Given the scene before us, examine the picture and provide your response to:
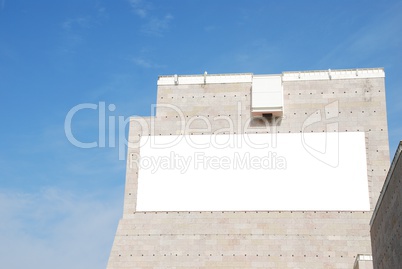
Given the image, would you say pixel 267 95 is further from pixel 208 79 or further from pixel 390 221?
pixel 390 221

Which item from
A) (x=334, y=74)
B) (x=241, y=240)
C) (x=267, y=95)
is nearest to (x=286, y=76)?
(x=267, y=95)

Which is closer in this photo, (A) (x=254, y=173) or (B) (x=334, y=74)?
(A) (x=254, y=173)

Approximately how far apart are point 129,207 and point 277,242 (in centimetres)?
949

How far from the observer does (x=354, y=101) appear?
3650 cm

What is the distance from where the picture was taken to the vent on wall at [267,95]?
36.3 meters

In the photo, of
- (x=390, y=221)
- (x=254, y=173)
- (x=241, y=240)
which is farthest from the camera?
(x=254, y=173)

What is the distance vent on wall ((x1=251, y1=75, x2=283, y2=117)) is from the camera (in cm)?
3631

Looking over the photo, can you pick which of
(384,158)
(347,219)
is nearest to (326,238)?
(347,219)

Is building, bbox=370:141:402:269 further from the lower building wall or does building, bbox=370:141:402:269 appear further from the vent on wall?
the vent on wall

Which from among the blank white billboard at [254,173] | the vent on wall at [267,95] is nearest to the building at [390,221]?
the blank white billboard at [254,173]

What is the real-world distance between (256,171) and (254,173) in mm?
180

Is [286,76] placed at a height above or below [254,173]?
above

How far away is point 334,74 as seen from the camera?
3738 cm

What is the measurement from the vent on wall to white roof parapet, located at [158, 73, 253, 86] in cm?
88
